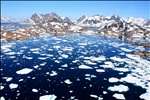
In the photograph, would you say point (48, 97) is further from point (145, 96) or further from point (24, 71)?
point (24, 71)

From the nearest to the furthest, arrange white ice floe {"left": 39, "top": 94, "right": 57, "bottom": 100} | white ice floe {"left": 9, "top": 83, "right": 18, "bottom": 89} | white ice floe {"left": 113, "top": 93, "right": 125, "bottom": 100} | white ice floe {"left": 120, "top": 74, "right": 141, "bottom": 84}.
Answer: white ice floe {"left": 39, "top": 94, "right": 57, "bottom": 100} < white ice floe {"left": 113, "top": 93, "right": 125, "bottom": 100} < white ice floe {"left": 9, "top": 83, "right": 18, "bottom": 89} < white ice floe {"left": 120, "top": 74, "right": 141, "bottom": 84}

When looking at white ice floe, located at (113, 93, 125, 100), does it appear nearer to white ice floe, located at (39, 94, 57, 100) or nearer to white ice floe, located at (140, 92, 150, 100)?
white ice floe, located at (140, 92, 150, 100)

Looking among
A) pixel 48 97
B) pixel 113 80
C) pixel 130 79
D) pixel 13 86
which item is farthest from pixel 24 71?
pixel 130 79

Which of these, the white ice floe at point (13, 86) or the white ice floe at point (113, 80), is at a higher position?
the white ice floe at point (113, 80)

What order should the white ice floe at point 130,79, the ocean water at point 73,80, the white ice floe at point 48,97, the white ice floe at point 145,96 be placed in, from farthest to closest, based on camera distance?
the white ice floe at point 130,79 → the ocean water at point 73,80 → the white ice floe at point 145,96 → the white ice floe at point 48,97

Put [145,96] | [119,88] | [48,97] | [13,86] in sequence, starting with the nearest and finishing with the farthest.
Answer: [48,97], [145,96], [119,88], [13,86]

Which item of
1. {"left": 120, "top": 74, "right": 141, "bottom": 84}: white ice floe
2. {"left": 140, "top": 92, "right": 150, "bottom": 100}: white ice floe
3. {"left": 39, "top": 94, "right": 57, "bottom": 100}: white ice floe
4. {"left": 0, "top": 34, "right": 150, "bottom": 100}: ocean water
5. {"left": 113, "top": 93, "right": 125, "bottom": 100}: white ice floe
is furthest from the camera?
{"left": 120, "top": 74, "right": 141, "bottom": 84}: white ice floe

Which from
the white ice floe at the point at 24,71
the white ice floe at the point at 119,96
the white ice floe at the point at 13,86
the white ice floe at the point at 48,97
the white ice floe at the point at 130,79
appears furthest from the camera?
the white ice floe at the point at 24,71

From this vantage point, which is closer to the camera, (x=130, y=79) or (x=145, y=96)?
(x=145, y=96)

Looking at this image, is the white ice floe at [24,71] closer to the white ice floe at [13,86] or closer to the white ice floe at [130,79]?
the white ice floe at [13,86]

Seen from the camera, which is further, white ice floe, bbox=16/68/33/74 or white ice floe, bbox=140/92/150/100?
white ice floe, bbox=16/68/33/74

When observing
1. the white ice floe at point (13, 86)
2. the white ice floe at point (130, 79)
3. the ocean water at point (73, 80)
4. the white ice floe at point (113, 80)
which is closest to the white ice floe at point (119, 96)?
the ocean water at point (73, 80)

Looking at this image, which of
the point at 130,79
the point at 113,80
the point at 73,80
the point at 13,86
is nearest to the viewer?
the point at 13,86

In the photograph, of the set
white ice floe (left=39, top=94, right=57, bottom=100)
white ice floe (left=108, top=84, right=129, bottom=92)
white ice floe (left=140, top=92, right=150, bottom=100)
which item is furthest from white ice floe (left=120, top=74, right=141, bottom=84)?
white ice floe (left=39, top=94, right=57, bottom=100)
